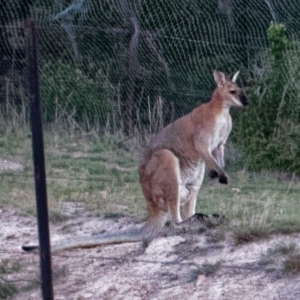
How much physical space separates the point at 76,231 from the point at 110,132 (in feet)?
15.8

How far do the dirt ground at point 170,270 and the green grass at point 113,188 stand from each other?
0.21 meters

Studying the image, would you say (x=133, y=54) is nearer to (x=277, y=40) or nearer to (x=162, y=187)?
(x=277, y=40)

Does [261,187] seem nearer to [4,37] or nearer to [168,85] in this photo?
[168,85]

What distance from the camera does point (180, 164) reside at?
7457 millimetres

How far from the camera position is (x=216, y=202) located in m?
8.44

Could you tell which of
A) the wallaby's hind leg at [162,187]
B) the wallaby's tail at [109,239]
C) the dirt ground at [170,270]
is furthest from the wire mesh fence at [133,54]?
the dirt ground at [170,270]

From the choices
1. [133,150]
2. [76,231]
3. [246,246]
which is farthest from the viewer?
[133,150]

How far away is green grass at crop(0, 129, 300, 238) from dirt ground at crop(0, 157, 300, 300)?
0.21 meters

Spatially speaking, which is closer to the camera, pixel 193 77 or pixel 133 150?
pixel 133 150

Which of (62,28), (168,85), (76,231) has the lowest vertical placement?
(76,231)

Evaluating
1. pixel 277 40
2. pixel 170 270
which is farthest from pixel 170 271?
pixel 277 40

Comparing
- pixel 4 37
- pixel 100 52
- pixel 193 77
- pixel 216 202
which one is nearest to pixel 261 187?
pixel 216 202

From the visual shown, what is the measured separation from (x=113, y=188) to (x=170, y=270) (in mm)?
2865

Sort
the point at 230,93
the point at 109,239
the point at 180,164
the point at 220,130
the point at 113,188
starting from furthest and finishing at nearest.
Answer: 1. the point at 113,188
2. the point at 230,93
3. the point at 220,130
4. the point at 180,164
5. the point at 109,239
